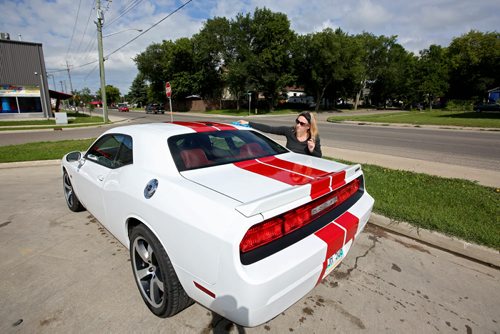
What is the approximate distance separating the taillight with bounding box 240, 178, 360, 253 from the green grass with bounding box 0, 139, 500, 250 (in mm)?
2053

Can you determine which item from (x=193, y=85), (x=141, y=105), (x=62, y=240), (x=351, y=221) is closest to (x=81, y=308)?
(x=62, y=240)

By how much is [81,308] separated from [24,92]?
30.2 meters

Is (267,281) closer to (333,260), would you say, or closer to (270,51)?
(333,260)

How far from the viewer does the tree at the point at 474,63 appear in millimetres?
47081

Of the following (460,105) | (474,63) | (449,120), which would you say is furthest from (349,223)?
(474,63)

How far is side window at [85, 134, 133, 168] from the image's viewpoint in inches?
107

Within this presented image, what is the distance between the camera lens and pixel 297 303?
2.39 m

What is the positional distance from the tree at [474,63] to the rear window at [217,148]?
2458 inches

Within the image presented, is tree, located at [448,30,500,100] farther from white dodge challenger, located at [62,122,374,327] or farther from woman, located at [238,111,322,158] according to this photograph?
white dodge challenger, located at [62,122,374,327]

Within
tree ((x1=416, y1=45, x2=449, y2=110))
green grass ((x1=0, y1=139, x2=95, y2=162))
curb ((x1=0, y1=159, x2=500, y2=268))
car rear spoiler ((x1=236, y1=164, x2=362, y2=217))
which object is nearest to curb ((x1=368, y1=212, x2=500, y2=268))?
curb ((x1=0, y1=159, x2=500, y2=268))

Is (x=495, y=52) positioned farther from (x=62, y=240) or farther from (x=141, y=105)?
(x=141, y=105)

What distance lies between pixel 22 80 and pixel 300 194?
31494 mm

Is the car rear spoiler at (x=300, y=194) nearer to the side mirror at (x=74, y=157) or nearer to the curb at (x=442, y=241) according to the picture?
the curb at (x=442, y=241)

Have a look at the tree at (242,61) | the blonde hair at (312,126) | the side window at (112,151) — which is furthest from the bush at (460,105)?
the side window at (112,151)
